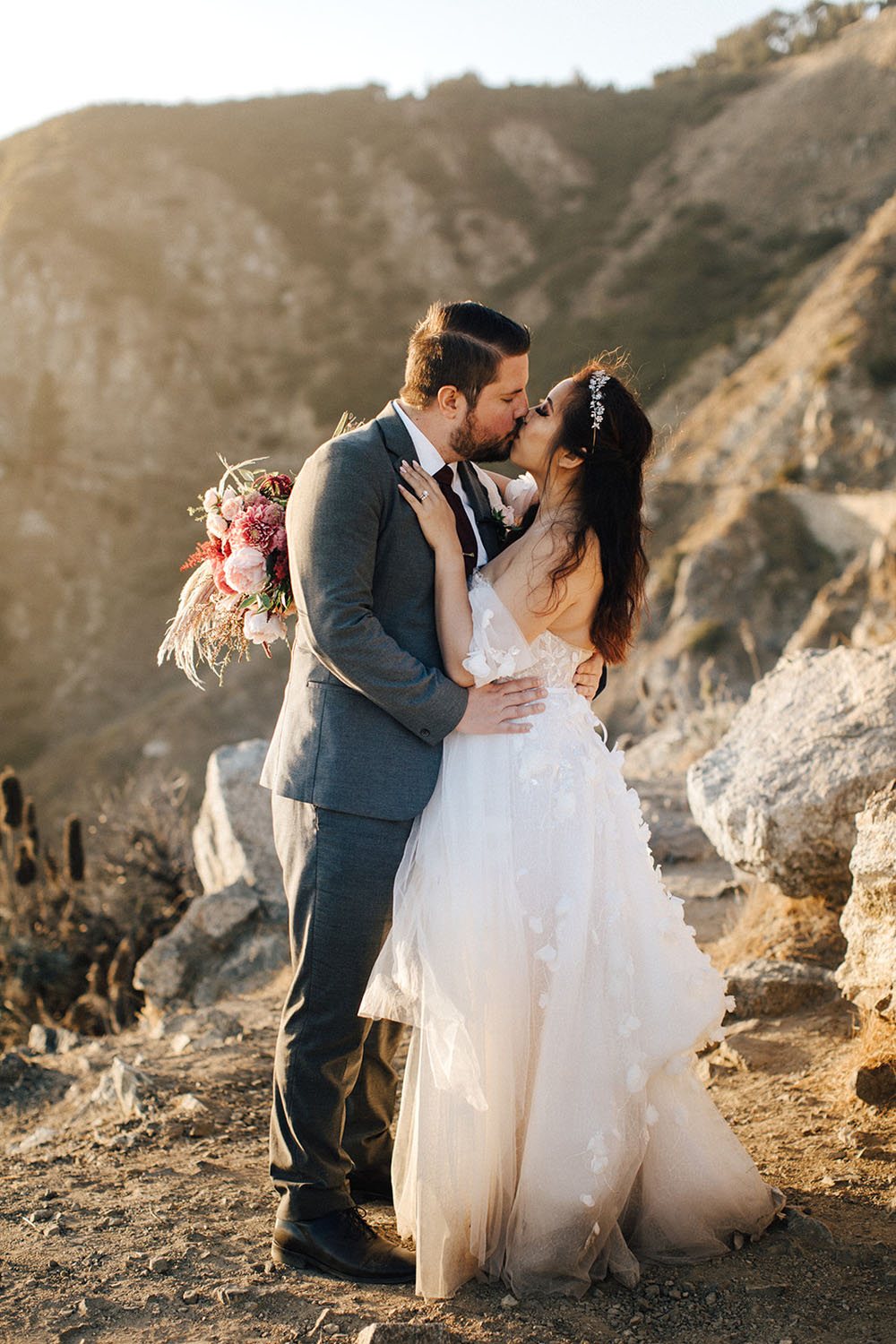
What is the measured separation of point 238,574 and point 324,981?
1.18 m

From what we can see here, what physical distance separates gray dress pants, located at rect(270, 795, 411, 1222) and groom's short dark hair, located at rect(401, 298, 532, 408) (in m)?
1.20

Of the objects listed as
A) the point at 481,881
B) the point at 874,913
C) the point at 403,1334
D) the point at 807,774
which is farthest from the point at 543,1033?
the point at 807,774

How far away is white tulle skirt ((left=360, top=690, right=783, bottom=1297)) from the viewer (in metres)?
2.56

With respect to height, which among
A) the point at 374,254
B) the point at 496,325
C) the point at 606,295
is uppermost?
the point at 374,254

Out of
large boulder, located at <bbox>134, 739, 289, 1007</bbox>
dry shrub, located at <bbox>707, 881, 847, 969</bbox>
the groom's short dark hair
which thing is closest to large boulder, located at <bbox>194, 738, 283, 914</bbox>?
large boulder, located at <bbox>134, 739, 289, 1007</bbox>

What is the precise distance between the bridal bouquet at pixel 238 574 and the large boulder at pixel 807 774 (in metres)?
2.06

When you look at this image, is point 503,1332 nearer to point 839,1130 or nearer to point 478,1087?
point 478,1087

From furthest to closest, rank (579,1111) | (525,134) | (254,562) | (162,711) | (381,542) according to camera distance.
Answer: (525,134)
(162,711)
(254,562)
(381,542)
(579,1111)

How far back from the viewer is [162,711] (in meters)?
28.6

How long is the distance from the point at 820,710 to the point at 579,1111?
87.9 inches

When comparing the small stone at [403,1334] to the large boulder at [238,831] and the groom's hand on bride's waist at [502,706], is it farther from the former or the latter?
the large boulder at [238,831]

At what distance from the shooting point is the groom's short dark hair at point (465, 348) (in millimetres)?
2742

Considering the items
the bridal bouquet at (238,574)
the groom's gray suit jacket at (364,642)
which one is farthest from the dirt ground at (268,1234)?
the bridal bouquet at (238,574)

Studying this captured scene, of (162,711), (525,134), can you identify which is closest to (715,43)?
(525,134)
